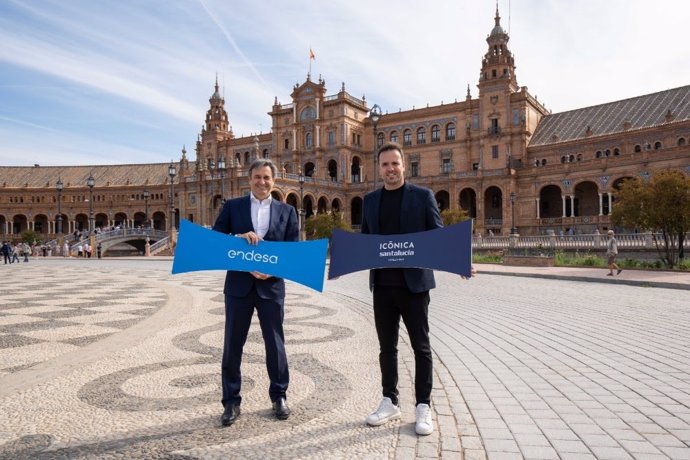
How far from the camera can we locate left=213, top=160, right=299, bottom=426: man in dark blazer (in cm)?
407

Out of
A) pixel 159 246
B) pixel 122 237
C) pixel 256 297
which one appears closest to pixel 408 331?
pixel 256 297

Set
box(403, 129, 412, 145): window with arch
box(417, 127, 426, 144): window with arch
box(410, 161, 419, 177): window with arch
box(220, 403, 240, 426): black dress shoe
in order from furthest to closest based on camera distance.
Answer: box(403, 129, 412, 145): window with arch, box(417, 127, 426, 144): window with arch, box(410, 161, 419, 177): window with arch, box(220, 403, 240, 426): black dress shoe

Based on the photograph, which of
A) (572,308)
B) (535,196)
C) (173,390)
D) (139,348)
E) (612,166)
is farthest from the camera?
(535,196)

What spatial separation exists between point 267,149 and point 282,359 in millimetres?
72903

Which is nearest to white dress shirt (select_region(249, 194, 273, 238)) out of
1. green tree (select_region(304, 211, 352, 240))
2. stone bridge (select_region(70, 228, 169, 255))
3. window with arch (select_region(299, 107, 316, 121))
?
green tree (select_region(304, 211, 352, 240))

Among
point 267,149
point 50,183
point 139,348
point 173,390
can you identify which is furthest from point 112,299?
point 50,183

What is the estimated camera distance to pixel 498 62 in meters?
56.4

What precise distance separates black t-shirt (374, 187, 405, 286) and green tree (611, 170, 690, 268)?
20.9m

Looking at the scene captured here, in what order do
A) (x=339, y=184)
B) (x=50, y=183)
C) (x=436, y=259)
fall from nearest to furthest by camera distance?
(x=436, y=259) → (x=339, y=184) → (x=50, y=183)

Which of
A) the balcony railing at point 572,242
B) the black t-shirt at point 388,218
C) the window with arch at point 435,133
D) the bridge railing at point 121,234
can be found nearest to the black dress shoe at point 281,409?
the black t-shirt at point 388,218

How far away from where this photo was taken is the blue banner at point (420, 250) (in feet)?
13.0

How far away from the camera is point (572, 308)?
10.2 m

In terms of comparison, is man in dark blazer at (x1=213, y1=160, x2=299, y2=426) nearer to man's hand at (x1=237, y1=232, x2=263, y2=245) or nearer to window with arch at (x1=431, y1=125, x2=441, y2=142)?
man's hand at (x1=237, y1=232, x2=263, y2=245)

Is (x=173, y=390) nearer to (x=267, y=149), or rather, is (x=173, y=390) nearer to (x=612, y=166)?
(x=612, y=166)
